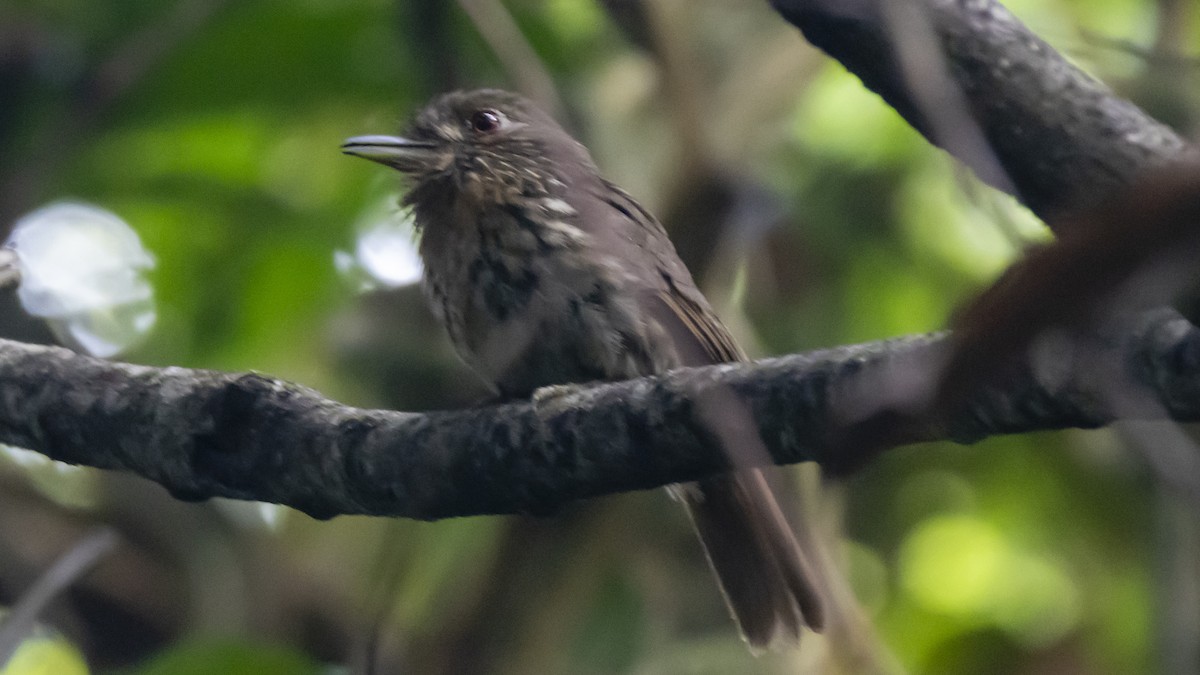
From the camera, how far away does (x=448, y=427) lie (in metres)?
2.25

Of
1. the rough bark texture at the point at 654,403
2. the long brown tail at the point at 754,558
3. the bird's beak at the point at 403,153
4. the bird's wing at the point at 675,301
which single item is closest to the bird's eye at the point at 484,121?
the bird's beak at the point at 403,153

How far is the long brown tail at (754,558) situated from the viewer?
3203 mm

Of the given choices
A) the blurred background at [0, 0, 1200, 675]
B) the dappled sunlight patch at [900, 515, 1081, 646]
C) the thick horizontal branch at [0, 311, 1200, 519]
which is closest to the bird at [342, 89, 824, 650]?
the blurred background at [0, 0, 1200, 675]

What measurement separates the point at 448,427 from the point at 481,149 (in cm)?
130

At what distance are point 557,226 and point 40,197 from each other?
5.59 ft

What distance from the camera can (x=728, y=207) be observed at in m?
3.60

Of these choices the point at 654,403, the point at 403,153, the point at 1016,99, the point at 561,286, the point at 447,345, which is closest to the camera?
the point at 654,403

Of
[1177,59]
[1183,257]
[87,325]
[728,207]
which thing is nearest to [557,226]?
[728,207]

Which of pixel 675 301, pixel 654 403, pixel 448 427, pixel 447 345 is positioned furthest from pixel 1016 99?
pixel 447 345

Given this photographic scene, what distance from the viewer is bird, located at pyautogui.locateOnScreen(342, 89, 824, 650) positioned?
9.64 ft

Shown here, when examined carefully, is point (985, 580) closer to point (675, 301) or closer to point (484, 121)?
point (675, 301)

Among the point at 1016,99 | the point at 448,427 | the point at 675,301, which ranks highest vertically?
the point at 1016,99

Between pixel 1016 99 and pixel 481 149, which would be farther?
pixel 481 149

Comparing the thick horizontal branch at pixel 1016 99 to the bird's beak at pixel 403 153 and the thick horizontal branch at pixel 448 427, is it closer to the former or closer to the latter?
the thick horizontal branch at pixel 448 427
